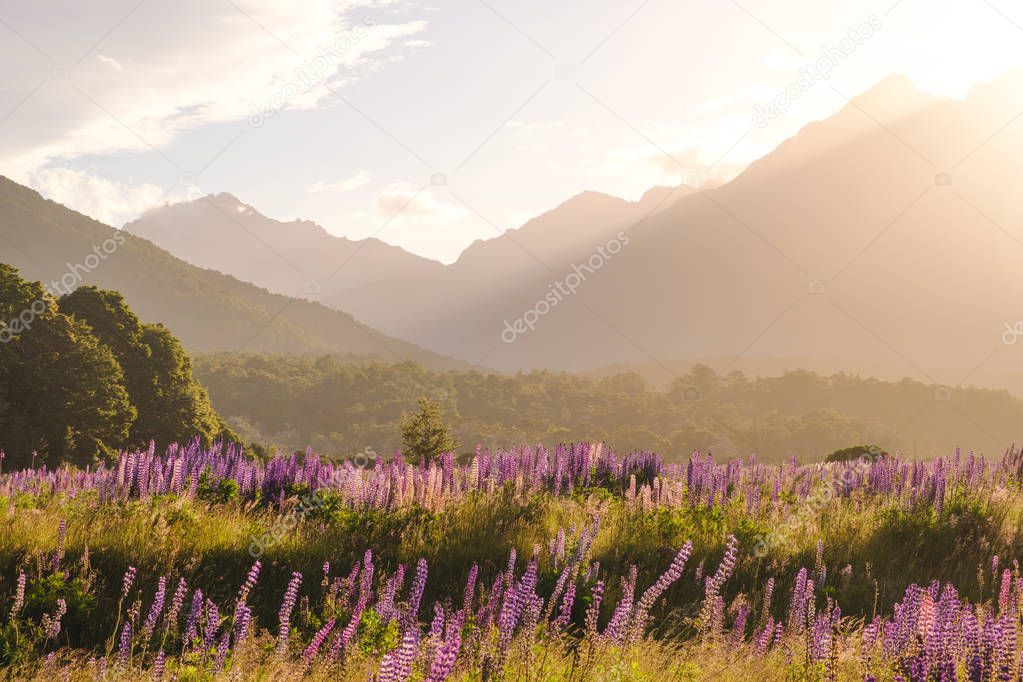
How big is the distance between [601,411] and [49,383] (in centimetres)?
7548

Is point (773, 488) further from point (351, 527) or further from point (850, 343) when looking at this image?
point (850, 343)

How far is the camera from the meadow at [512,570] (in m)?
4.48

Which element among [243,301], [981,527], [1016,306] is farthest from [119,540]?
[1016,306]

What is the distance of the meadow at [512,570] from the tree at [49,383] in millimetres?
7395

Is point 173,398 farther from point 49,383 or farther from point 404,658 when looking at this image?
point 404,658

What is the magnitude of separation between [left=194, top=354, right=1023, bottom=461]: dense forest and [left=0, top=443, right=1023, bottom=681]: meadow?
57.7 metres

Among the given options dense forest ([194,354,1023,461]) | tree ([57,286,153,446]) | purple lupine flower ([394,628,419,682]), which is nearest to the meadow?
purple lupine flower ([394,628,419,682])

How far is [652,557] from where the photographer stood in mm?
8984

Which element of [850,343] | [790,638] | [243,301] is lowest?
[790,638]

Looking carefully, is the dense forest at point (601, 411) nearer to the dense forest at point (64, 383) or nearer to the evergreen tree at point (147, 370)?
the evergreen tree at point (147, 370)

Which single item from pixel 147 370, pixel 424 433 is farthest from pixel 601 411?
pixel 147 370

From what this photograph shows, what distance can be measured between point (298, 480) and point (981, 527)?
9.40 metres

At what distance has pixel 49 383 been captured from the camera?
18.3m

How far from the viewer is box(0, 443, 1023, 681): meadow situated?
4480 mm
